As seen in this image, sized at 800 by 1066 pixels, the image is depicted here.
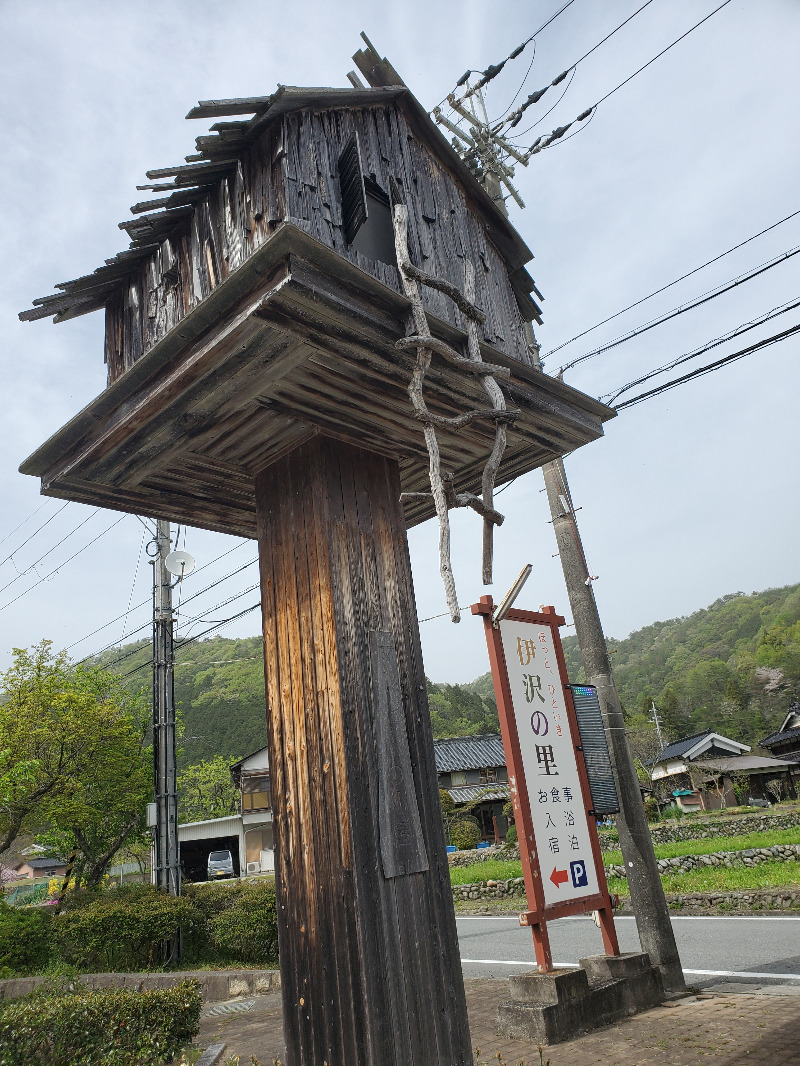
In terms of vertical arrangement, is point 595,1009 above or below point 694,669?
below

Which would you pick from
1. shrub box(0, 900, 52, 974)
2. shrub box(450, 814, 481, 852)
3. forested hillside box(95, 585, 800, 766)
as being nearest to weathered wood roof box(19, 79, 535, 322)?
shrub box(0, 900, 52, 974)

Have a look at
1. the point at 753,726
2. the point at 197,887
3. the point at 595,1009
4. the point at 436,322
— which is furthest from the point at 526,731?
the point at 753,726

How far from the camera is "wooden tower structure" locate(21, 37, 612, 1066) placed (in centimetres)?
367

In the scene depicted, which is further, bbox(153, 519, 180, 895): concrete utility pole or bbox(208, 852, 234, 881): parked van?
bbox(208, 852, 234, 881): parked van

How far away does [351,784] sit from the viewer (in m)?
3.82

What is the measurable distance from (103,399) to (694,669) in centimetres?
9415

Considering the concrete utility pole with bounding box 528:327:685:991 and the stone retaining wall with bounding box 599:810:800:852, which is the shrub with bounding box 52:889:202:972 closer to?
the concrete utility pole with bounding box 528:327:685:991

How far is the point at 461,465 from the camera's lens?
219 inches

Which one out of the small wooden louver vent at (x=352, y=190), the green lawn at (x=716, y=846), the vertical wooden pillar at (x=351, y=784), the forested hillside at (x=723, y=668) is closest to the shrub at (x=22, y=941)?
the vertical wooden pillar at (x=351, y=784)

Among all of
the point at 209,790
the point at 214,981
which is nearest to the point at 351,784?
the point at 214,981

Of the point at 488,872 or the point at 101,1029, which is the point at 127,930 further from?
the point at 488,872

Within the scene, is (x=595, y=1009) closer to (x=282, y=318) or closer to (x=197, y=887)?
(x=282, y=318)

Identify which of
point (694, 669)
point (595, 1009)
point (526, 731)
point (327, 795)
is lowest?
point (595, 1009)

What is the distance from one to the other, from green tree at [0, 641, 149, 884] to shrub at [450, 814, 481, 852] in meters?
17.2
